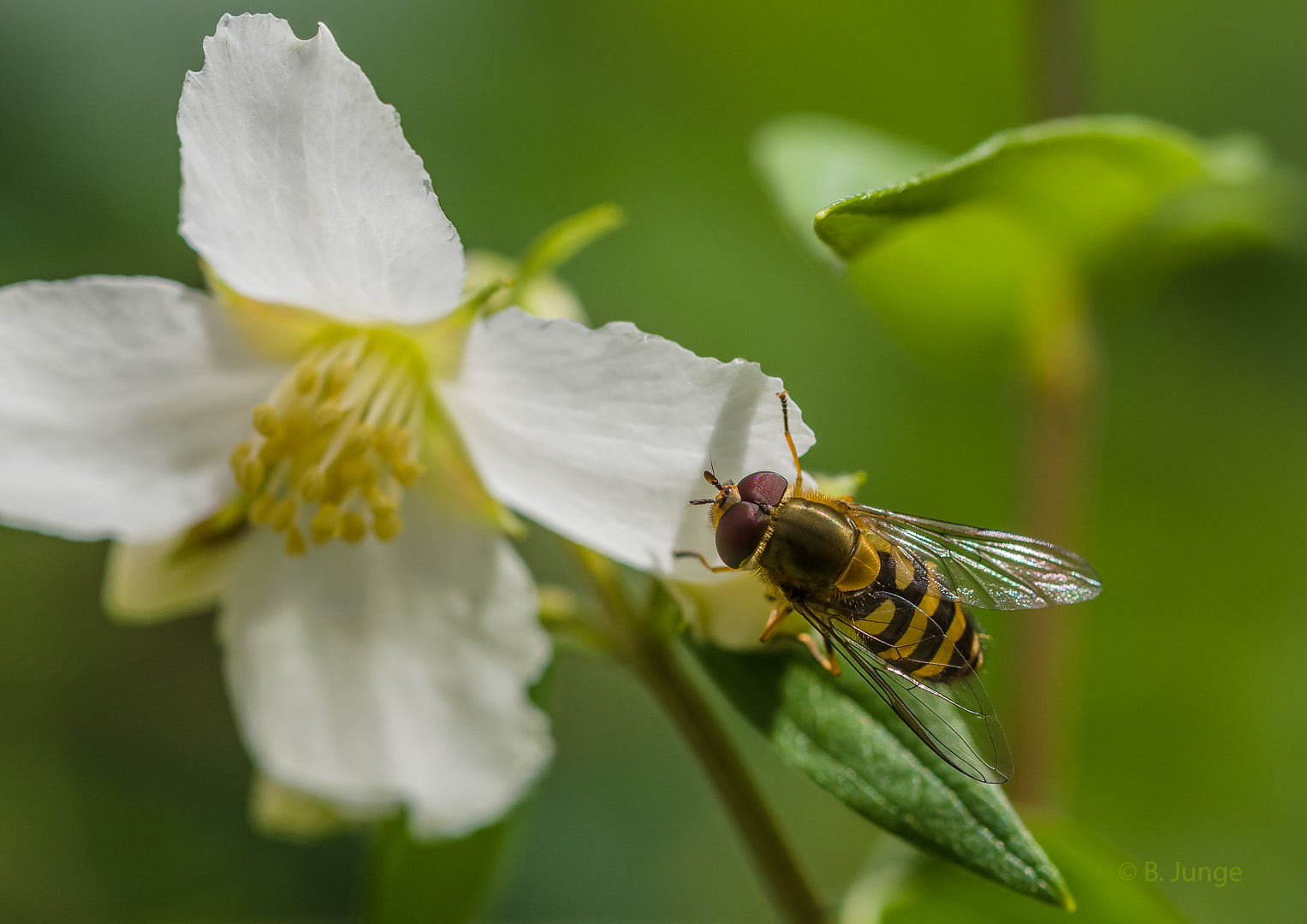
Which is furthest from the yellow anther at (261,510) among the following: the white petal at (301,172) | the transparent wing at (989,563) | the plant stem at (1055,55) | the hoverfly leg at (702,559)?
the plant stem at (1055,55)

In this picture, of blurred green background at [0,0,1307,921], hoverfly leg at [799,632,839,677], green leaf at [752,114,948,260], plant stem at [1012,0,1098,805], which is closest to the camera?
hoverfly leg at [799,632,839,677]

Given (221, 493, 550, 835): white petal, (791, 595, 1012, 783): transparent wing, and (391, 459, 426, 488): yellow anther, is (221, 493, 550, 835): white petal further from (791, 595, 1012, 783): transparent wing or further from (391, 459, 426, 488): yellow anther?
(791, 595, 1012, 783): transparent wing

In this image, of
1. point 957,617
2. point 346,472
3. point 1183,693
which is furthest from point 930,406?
point 346,472

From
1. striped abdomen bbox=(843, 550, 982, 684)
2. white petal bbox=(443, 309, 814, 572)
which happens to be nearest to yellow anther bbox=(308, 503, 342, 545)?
white petal bbox=(443, 309, 814, 572)

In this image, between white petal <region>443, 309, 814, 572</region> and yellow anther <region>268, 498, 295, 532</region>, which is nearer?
white petal <region>443, 309, 814, 572</region>

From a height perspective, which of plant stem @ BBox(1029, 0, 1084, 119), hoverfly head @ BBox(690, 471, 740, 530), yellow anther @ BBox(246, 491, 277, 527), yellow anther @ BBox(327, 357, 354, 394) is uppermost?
plant stem @ BBox(1029, 0, 1084, 119)

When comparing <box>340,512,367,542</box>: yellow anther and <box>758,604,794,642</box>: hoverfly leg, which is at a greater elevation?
→ <box>758,604,794,642</box>: hoverfly leg

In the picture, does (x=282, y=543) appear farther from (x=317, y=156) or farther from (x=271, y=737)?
(x=317, y=156)
